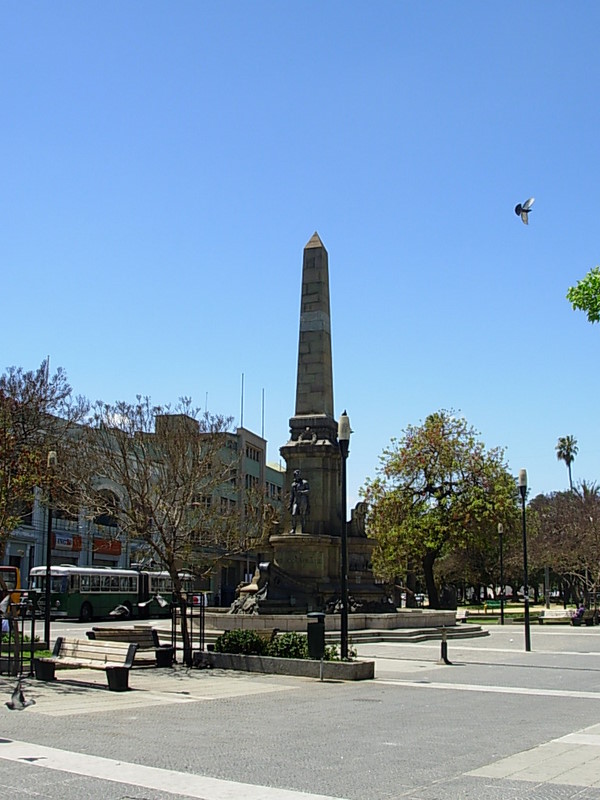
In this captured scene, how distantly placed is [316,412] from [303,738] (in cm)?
2225

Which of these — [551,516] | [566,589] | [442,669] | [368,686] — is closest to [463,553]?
[551,516]

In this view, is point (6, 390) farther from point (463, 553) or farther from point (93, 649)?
point (463, 553)

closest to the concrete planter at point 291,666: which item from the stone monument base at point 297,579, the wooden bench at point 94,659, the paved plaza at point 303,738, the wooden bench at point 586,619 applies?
the paved plaza at point 303,738

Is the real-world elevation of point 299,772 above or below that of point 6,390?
below

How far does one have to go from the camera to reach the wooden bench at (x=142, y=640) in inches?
818

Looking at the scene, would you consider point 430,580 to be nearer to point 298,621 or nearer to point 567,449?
point 298,621

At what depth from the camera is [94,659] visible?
18.5m

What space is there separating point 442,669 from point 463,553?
48.0 metres

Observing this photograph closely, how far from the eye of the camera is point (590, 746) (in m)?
10.8

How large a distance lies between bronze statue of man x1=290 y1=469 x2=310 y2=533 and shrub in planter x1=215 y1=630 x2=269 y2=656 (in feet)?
37.1

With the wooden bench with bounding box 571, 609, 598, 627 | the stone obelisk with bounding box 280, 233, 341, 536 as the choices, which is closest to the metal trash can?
the stone obelisk with bounding box 280, 233, 341, 536

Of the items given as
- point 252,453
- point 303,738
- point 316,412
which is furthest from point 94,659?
point 252,453

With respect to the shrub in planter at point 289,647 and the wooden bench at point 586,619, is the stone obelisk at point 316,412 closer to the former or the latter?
the shrub in planter at point 289,647

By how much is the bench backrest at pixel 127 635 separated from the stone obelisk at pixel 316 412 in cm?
826
